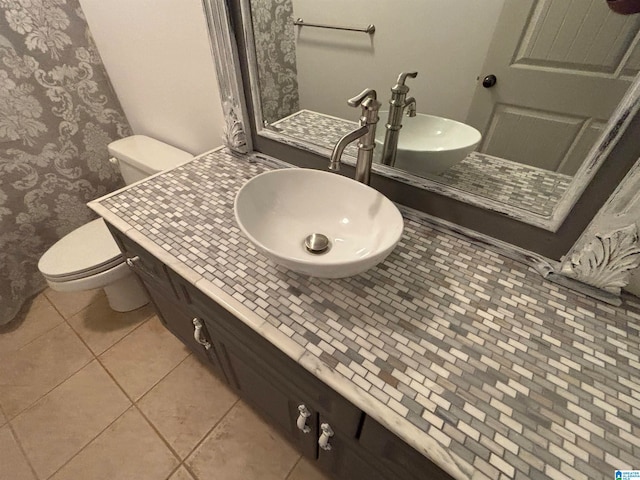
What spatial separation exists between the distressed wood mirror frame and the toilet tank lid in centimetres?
40

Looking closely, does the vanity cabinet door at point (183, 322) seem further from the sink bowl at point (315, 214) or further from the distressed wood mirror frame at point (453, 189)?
the distressed wood mirror frame at point (453, 189)

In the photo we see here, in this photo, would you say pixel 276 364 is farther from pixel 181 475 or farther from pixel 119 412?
pixel 119 412

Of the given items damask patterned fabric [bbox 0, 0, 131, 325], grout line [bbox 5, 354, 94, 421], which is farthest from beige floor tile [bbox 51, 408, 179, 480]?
damask patterned fabric [bbox 0, 0, 131, 325]

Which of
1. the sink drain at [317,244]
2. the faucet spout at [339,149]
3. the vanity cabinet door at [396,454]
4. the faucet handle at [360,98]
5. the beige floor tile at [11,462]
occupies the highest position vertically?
the faucet handle at [360,98]

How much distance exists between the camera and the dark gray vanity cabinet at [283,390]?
0.54 metres

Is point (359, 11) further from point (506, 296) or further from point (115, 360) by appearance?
point (115, 360)

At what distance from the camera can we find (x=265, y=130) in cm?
99

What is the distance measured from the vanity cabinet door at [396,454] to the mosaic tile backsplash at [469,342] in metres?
0.08

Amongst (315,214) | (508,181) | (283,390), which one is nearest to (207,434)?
(283,390)

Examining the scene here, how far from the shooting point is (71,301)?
5.27 ft

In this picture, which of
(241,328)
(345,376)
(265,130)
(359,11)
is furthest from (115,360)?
(359,11)

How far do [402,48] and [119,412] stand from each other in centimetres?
157

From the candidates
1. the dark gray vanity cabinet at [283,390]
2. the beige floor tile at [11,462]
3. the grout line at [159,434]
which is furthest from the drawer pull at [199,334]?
the beige floor tile at [11,462]

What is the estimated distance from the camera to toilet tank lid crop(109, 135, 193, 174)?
4.32 ft
